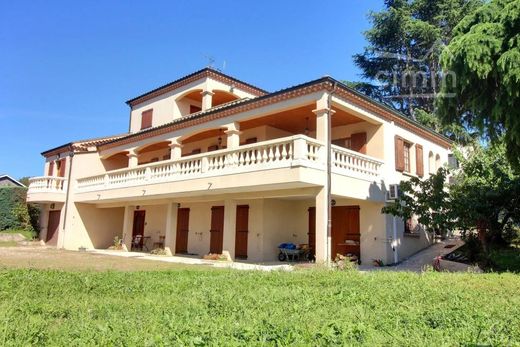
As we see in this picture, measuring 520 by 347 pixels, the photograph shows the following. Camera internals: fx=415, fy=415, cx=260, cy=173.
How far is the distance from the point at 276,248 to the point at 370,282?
922cm

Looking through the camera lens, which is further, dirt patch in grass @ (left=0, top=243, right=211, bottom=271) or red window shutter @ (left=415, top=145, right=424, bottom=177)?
red window shutter @ (left=415, top=145, right=424, bottom=177)

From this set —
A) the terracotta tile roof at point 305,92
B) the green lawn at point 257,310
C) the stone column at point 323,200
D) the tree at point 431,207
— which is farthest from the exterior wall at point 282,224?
the green lawn at point 257,310

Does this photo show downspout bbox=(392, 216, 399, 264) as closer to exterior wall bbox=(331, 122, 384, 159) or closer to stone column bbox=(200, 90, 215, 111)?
exterior wall bbox=(331, 122, 384, 159)

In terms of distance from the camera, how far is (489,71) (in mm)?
9508

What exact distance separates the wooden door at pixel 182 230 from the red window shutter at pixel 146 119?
22.0 ft

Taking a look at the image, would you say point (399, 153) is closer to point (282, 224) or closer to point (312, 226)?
point (312, 226)

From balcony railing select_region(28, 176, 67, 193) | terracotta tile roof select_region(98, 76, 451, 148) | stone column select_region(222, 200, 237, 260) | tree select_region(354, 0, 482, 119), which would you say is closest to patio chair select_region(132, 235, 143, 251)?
balcony railing select_region(28, 176, 67, 193)

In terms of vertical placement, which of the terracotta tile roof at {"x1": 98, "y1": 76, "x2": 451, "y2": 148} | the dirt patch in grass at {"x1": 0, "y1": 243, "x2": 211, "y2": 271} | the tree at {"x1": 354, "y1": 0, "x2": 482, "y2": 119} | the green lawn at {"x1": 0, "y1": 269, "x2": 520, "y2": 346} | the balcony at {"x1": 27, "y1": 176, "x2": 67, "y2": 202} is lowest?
the dirt patch in grass at {"x1": 0, "y1": 243, "x2": 211, "y2": 271}

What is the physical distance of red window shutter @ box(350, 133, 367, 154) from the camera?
16.4 metres

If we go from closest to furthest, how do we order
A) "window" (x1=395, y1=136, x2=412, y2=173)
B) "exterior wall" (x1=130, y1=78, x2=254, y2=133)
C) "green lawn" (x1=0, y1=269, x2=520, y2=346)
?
"green lawn" (x1=0, y1=269, x2=520, y2=346)
"window" (x1=395, y1=136, x2=412, y2=173)
"exterior wall" (x1=130, y1=78, x2=254, y2=133)

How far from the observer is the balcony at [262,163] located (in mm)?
12922

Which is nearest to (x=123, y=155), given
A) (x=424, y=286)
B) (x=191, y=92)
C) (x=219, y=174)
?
(x=191, y=92)

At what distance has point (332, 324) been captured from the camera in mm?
4168

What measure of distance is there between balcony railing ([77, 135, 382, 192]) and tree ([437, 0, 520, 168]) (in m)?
3.91
